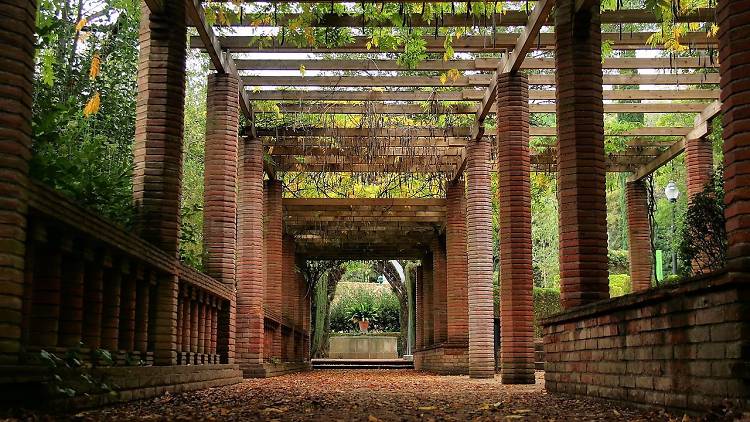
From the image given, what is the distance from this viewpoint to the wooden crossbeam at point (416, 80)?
1530 cm

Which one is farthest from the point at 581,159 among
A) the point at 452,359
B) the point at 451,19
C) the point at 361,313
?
the point at 361,313

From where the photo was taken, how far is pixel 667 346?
21.7 ft

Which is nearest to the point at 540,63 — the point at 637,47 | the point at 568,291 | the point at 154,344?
the point at 637,47

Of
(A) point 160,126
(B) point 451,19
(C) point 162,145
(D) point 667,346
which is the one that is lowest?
(D) point 667,346

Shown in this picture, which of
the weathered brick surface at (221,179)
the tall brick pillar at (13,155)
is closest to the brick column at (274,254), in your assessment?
the weathered brick surface at (221,179)

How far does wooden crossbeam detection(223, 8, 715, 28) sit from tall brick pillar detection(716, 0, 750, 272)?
623 centimetres

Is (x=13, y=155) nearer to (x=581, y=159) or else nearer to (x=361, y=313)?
(x=581, y=159)

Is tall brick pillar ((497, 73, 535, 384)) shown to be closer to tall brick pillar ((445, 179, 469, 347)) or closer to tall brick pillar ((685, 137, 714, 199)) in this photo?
tall brick pillar ((685, 137, 714, 199))

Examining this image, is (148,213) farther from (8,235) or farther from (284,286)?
(284,286)

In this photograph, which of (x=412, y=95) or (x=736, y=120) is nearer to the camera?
(x=736, y=120)

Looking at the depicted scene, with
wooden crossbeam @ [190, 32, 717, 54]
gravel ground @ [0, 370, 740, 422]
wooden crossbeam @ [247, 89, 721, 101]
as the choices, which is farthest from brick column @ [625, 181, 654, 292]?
gravel ground @ [0, 370, 740, 422]

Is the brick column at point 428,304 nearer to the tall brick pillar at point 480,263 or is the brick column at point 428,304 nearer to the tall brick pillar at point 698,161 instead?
the tall brick pillar at point 480,263

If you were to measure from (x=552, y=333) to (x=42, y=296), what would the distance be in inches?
250

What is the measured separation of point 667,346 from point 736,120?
1861 millimetres
